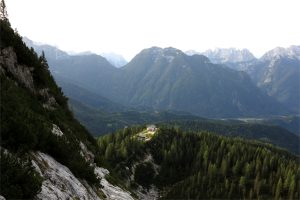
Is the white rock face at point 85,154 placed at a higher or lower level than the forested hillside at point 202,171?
higher

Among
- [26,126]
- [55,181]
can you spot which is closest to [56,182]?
[55,181]

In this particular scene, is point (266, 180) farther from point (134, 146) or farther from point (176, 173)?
point (134, 146)

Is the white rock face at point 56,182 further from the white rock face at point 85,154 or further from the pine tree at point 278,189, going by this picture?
the pine tree at point 278,189

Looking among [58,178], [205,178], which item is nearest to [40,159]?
[58,178]

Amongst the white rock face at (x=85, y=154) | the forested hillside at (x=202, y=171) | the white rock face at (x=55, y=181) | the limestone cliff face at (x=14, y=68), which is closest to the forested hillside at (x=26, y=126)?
the limestone cliff face at (x=14, y=68)

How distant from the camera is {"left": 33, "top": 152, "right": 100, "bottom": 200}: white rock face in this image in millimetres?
17075

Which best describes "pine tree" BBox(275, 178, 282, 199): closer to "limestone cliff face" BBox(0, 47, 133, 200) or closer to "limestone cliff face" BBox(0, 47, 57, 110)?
"limestone cliff face" BBox(0, 47, 133, 200)

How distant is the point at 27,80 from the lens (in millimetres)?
34969

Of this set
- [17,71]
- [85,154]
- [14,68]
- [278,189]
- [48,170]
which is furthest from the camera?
[278,189]

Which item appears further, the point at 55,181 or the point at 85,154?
the point at 85,154

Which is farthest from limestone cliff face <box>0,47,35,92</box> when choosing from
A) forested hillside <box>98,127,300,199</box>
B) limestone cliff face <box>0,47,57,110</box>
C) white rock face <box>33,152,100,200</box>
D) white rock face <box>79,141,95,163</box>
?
forested hillside <box>98,127,300,199</box>

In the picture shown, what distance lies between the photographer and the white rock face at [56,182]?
56.0 feet

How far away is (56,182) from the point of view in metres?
18.7

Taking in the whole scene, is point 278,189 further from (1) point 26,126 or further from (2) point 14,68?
(1) point 26,126
